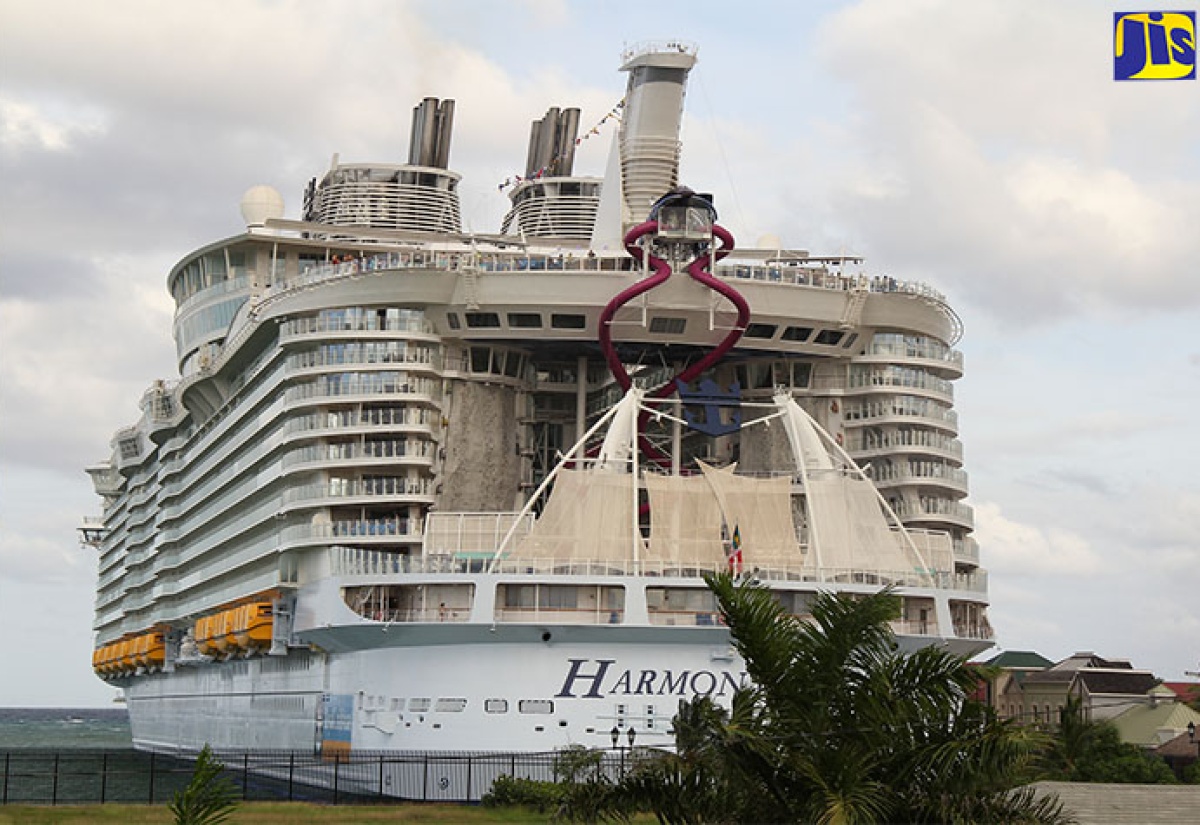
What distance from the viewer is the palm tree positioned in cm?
1952

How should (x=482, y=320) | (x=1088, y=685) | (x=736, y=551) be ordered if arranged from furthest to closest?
(x=1088, y=685)
(x=482, y=320)
(x=736, y=551)

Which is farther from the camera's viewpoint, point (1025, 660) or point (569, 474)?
point (1025, 660)

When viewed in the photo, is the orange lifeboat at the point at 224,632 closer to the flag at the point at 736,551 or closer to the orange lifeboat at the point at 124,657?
the flag at the point at 736,551

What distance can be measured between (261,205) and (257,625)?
27.2 meters

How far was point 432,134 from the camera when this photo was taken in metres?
80.2

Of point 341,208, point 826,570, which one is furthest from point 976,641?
point 341,208

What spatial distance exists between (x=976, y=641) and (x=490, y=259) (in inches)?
791

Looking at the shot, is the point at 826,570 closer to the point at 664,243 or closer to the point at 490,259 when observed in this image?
the point at 664,243

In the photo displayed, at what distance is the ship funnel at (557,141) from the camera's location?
8188 centimetres

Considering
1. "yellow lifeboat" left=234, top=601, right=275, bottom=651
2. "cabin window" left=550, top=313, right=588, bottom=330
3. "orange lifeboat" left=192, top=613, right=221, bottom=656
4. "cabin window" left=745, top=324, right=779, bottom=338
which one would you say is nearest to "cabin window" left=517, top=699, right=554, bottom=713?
"cabin window" left=550, top=313, right=588, bottom=330

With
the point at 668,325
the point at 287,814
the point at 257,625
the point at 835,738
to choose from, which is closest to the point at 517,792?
the point at 287,814

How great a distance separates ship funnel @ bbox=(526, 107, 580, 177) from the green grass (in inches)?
1894

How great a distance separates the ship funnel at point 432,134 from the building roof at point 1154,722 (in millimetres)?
49064

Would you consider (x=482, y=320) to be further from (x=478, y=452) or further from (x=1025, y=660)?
(x=1025, y=660)
